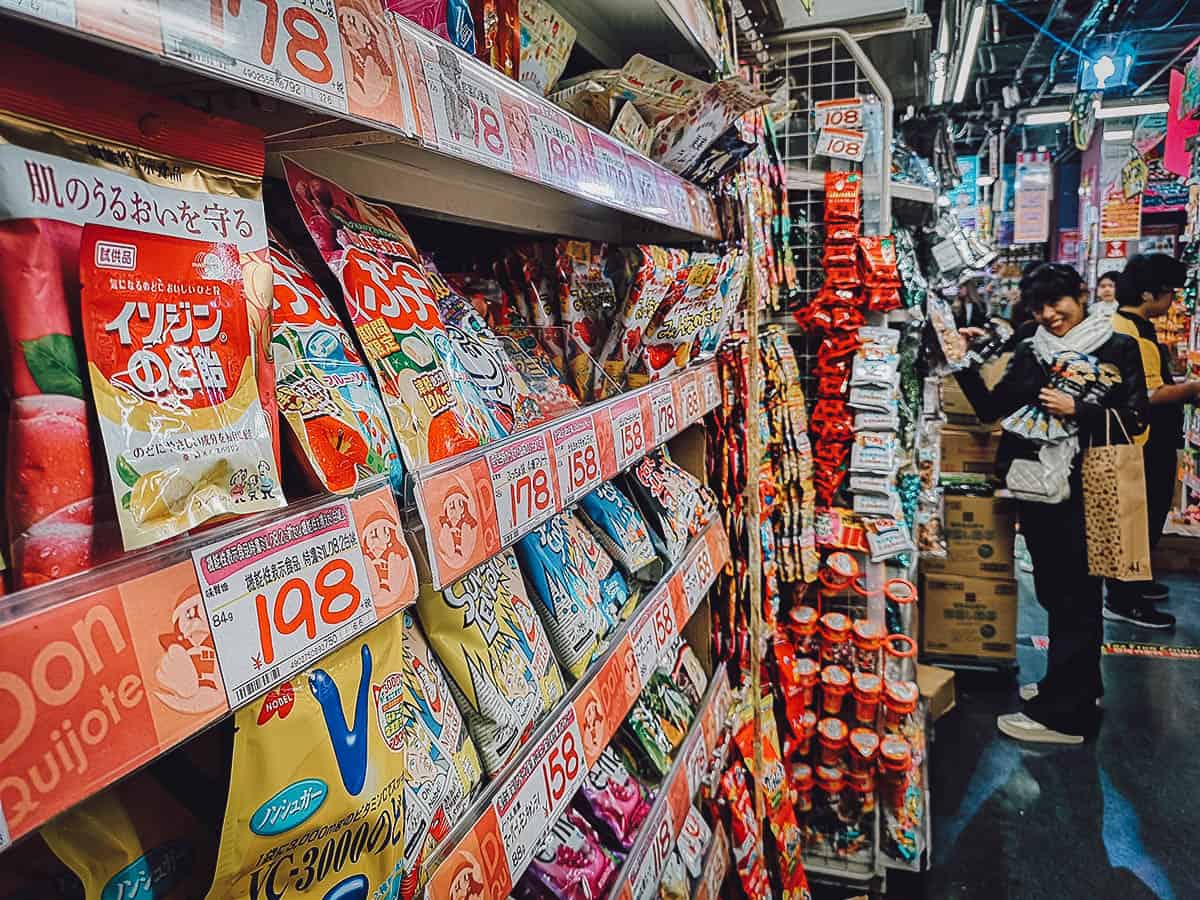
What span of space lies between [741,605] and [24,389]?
1.72 m

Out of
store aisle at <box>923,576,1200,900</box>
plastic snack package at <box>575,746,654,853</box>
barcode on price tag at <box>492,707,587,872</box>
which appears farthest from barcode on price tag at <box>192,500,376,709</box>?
store aisle at <box>923,576,1200,900</box>

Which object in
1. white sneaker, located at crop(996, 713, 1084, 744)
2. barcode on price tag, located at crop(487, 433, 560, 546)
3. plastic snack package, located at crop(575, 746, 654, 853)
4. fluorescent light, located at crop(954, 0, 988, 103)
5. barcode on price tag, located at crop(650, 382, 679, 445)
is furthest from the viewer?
fluorescent light, located at crop(954, 0, 988, 103)

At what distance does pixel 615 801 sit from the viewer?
4.12 feet

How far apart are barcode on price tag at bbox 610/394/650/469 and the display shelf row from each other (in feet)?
0.98

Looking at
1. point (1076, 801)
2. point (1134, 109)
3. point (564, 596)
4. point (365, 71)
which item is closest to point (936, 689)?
point (1076, 801)

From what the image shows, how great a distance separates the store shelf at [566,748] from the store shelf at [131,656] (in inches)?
12.9

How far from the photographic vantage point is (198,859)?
0.57 metres

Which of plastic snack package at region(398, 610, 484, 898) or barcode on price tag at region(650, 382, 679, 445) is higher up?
barcode on price tag at region(650, 382, 679, 445)

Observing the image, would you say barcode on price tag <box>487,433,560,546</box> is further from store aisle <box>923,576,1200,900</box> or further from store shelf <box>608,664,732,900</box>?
store aisle <box>923,576,1200,900</box>

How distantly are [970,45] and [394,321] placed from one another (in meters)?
6.77

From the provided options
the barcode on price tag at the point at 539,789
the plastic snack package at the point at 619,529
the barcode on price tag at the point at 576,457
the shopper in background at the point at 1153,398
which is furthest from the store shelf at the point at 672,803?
the shopper in background at the point at 1153,398

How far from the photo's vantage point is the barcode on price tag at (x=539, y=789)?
82 cm

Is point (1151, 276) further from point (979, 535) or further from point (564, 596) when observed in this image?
point (564, 596)

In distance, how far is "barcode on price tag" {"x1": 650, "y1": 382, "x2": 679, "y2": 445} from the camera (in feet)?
4.35
